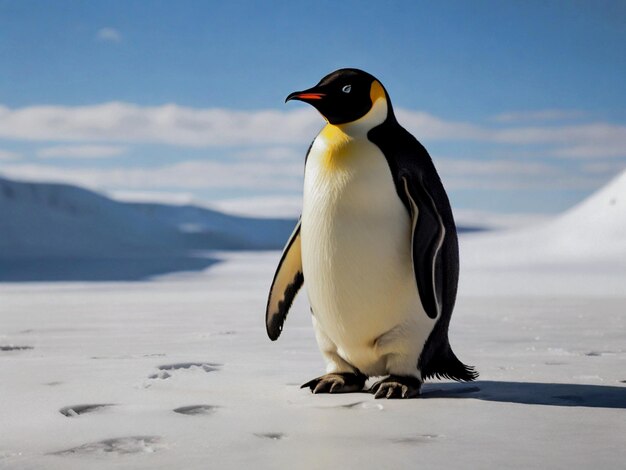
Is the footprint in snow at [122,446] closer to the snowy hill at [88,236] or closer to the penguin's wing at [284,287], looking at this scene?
the penguin's wing at [284,287]

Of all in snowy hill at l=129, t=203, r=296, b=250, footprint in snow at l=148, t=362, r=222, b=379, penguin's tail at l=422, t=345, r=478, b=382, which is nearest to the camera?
penguin's tail at l=422, t=345, r=478, b=382

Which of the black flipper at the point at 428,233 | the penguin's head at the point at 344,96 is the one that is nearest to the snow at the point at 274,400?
the black flipper at the point at 428,233

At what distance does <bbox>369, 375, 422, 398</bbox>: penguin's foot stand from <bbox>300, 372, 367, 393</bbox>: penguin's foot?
0.11 meters

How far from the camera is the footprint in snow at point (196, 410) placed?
249 centimetres

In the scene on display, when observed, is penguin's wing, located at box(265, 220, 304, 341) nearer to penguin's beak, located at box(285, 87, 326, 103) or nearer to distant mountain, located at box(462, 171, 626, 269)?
penguin's beak, located at box(285, 87, 326, 103)

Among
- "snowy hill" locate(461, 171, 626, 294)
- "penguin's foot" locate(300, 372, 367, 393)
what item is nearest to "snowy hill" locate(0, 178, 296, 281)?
"snowy hill" locate(461, 171, 626, 294)

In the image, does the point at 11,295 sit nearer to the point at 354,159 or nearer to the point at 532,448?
the point at 354,159

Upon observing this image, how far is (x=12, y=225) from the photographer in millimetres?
28203

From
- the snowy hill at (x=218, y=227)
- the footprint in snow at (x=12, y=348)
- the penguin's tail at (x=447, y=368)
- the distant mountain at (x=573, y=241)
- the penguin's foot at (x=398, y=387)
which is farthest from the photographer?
the snowy hill at (x=218, y=227)

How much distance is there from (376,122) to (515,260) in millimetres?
14921

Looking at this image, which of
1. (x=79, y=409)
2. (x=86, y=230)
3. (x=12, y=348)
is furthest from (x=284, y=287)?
(x=86, y=230)

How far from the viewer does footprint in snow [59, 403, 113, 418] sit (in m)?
2.48

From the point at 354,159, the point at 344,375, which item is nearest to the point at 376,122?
the point at 354,159

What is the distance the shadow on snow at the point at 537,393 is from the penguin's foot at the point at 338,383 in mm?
222
